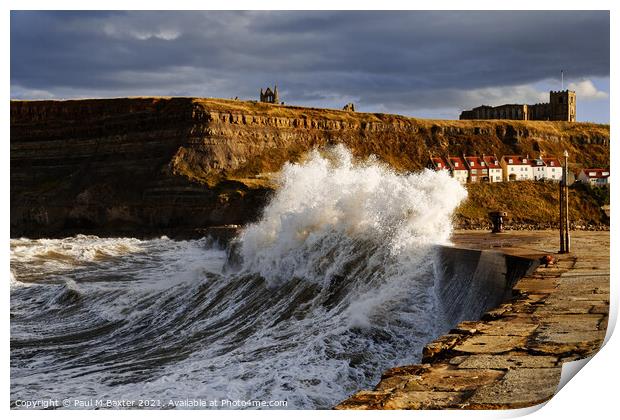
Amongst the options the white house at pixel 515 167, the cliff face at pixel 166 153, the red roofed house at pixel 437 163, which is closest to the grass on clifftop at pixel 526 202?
the cliff face at pixel 166 153

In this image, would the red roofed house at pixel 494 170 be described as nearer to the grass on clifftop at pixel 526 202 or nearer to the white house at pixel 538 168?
the white house at pixel 538 168

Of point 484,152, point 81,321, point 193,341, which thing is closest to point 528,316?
point 193,341

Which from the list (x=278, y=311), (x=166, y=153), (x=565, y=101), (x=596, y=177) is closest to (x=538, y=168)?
(x=166, y=153)

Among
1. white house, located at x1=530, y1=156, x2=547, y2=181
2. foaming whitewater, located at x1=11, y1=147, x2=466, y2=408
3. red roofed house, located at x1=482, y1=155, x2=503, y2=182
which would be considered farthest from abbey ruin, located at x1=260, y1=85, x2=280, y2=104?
foaming whitewater, located at x1=11, y1=147, x2=466, y2=408

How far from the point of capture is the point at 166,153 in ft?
176

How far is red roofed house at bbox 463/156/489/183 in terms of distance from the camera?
58.2 meters

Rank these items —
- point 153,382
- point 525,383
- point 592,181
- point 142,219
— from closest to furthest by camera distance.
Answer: point 525,383, point 153,382, point 592,181, point 142,219

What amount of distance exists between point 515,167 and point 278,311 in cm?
4779

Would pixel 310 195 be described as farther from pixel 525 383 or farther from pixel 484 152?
pixel 484 152

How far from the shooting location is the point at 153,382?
10.4 metres

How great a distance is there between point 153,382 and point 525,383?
5454 millimetres

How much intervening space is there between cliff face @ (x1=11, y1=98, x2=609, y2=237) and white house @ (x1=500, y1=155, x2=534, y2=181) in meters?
3.23

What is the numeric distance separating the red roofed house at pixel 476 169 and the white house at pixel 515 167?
1.47 meters

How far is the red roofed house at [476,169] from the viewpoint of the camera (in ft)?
191
